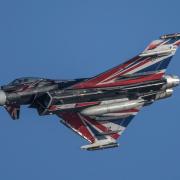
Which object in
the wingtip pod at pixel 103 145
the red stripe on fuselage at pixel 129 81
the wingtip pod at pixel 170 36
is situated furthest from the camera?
the wingtip pod at pixel 103 145

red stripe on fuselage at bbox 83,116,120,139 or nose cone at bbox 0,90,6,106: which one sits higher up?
nose cone at bbox 0,90,6,106

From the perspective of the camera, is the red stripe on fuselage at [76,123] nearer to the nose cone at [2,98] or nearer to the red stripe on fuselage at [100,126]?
the red stripe on fuselage at [100,126]

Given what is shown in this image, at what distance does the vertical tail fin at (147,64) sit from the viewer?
40.8m

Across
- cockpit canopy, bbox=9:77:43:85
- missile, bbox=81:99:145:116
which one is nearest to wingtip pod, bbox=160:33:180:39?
missile, bbox=81:99:145:116

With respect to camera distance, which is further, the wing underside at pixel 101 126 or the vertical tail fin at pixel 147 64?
the wing underside at pixel 101 126

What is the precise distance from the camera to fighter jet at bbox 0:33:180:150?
4006 cm

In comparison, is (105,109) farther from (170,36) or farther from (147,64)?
(170,36)

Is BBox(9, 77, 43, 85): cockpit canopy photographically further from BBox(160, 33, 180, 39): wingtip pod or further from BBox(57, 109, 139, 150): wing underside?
BBox(160, 33, 180, 39): wingtip pod

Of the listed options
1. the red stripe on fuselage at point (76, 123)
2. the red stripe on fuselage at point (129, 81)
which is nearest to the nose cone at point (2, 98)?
the red stripe on fuselage at point (76, 123)

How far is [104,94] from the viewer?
40.9m

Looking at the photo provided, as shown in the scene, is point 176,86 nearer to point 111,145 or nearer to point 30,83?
point 111,145

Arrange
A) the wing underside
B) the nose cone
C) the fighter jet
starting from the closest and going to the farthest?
the nose cone, the fighter jet, the wing underside

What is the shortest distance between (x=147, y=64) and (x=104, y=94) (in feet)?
8.51

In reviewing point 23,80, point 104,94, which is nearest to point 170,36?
point 104,94
